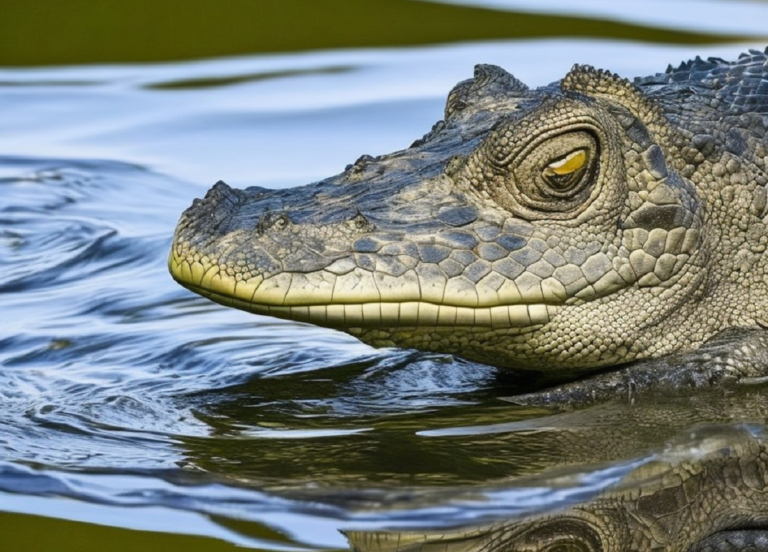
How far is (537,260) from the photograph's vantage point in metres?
6.29

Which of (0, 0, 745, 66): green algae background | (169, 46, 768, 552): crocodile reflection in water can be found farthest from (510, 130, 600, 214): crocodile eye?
(0, 0, 745, 66): green algae background

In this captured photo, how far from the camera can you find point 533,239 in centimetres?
632

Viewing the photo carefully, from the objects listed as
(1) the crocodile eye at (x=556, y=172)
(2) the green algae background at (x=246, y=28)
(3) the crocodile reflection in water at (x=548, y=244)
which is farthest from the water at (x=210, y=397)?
(2) the green algae background at (x=246, y=28)

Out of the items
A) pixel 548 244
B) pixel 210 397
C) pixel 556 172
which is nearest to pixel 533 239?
pixel 548 244

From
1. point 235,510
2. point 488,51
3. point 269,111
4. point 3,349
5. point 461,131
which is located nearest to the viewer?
point 235,510

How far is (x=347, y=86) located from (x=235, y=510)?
28.9 feet

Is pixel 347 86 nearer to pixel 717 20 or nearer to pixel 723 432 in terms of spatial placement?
pixel 717 20

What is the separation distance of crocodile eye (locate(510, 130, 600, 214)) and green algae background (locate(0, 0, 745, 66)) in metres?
8.73

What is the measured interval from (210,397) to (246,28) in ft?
31.4

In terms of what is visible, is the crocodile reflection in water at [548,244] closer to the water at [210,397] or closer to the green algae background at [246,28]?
the water at [210,397]

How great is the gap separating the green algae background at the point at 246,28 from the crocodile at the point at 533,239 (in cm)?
831

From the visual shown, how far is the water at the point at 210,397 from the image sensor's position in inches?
205

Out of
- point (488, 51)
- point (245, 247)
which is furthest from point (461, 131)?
point (488, 51)

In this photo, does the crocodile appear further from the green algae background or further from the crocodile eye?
the green algae background
